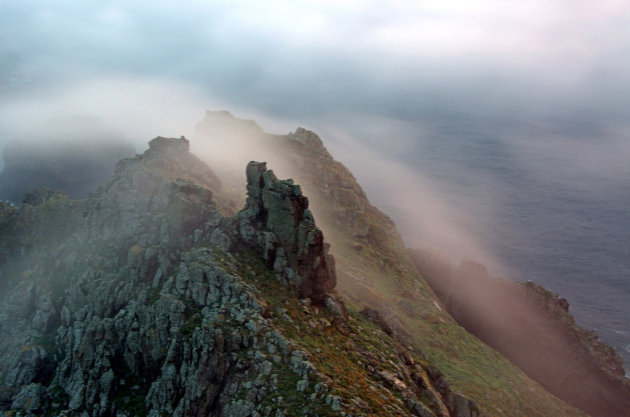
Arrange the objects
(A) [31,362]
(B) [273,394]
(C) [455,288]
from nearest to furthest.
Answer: (B) [273,394] → (A) [31,362] → (C) [455,288]

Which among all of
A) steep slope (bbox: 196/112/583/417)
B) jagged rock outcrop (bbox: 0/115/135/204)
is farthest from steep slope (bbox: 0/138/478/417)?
jagged rock outcrop (bbox: 0/115/135/204)

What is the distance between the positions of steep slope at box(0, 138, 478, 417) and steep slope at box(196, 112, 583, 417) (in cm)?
1448

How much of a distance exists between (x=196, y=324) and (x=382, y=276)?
154 ft

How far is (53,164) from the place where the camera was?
179 meters

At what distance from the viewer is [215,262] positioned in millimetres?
36562

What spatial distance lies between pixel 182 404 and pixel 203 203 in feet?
67.1

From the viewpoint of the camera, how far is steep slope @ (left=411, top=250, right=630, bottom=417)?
67875 mm

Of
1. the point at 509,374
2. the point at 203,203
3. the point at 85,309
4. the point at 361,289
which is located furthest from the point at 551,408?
the point at 85,309

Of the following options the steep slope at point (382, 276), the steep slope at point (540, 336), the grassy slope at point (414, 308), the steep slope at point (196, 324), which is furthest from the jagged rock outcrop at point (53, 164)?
the steep slope at point (540, 336)

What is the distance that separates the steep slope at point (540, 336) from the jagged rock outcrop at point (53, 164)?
145 metres

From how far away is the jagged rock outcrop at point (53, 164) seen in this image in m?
167

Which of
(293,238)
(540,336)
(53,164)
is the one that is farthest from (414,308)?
(53,164)

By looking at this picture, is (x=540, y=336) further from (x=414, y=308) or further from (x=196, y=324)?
(x=196, y=324)

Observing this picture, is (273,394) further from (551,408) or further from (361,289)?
(551,408)
